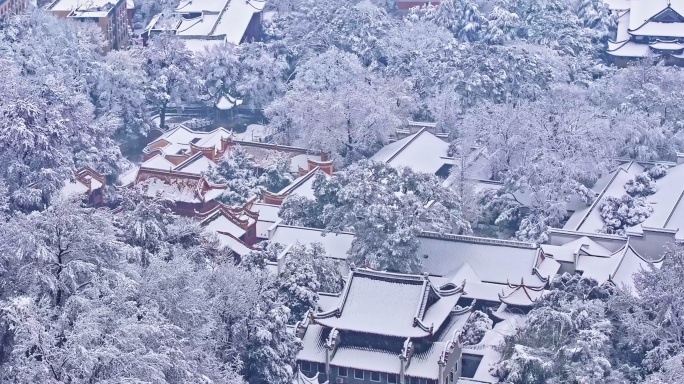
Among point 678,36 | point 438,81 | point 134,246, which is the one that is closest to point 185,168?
point 438,81

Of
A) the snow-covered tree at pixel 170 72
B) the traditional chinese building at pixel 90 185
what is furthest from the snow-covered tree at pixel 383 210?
the snow-covered tree at pixel 170 72

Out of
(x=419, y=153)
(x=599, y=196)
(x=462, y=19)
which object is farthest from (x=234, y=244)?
(x=462, y=19)

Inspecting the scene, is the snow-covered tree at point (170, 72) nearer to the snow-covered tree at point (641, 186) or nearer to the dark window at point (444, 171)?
the dark window at point (444, 171)

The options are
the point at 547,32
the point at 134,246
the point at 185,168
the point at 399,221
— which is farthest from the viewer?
the point at 547,32

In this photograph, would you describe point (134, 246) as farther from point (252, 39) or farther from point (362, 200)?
point (252, 39)

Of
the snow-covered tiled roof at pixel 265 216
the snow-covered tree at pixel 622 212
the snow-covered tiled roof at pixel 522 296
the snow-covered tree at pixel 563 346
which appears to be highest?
the snow-covered tree at pixel 563 346

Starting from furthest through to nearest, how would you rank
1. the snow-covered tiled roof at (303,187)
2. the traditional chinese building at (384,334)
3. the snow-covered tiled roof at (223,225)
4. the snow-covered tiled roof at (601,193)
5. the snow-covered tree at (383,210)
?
the snow-covered tiled roof at (303,187) → the snow-covered tiled roof at (601,193) → the snow-covered tiled roof at (223,225) → the snow-covered tree at (383,210) → the traditional chinese building at (384,334)

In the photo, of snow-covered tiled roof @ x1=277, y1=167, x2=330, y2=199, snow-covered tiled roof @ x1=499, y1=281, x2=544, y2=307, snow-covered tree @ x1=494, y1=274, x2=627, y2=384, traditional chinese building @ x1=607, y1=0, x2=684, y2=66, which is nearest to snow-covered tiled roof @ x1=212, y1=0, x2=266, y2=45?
traditional chinese building @ x1=607, y1=0, x2=684, y2=66
